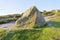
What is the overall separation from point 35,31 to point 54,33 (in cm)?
180

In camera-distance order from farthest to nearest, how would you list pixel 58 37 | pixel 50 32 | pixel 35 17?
pixel 35 17 → pixel 50 32 → pixel 58 37

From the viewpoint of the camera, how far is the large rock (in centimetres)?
Result: 1659

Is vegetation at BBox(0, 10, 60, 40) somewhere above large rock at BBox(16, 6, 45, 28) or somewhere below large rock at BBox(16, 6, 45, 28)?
below

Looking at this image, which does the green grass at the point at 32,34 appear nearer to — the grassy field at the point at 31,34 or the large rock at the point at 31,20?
the grassy field at the point at 31,34

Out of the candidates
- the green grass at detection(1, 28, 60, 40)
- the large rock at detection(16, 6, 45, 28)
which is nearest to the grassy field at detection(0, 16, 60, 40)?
the green grass at detection(1, 28, 60, 40)

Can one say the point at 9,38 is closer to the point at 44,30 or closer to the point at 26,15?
the point at 44,30

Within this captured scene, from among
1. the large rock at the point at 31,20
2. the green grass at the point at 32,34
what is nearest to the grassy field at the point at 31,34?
the green grass at the point at 32,34

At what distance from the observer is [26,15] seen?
18094mm

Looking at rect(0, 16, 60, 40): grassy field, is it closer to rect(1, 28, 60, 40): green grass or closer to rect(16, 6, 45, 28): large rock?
rect(1, 28, 60, 40): green grass

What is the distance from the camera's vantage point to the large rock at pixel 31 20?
54.4 ft

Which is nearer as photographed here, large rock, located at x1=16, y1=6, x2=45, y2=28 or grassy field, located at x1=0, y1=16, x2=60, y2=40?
grassy field, located at x1=0, y1=16, x2=60, y2=40

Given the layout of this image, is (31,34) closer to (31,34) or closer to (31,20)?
(31,34)

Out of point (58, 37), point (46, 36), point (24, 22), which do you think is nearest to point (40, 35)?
point (46, 36)

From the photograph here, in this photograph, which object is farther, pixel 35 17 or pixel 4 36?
pixel 35 17
